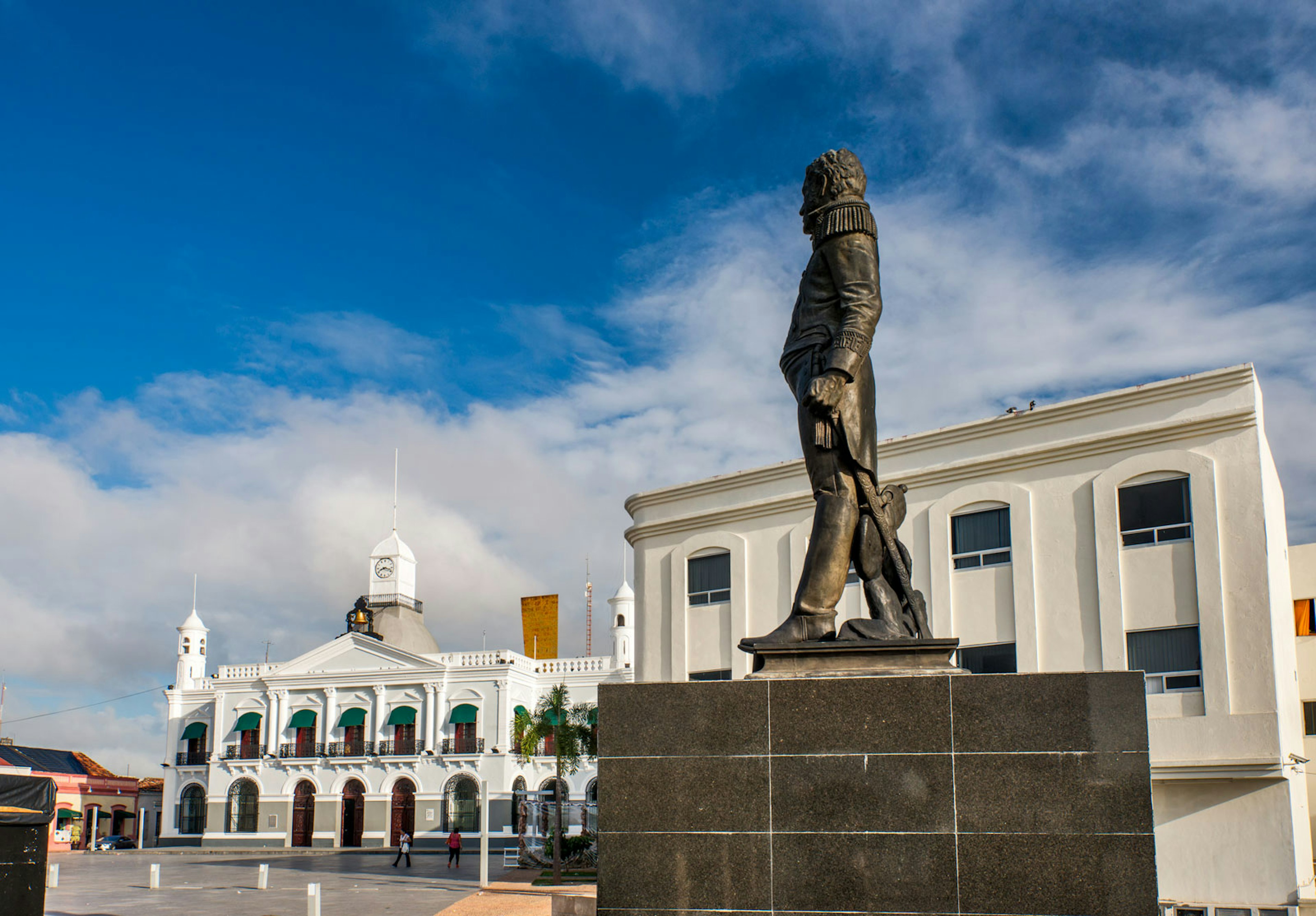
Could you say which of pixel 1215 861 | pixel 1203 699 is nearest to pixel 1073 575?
pixel 1203 699

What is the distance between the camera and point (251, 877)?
3266cm

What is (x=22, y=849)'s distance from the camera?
39.8ft

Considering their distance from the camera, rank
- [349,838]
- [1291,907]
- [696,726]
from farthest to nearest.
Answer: [349,838] < [1291,907] < [696,726]

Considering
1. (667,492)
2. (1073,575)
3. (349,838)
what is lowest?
(349,838)

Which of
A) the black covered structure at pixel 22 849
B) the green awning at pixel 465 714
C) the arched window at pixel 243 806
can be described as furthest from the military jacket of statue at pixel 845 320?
the arched window at pixel 243 806

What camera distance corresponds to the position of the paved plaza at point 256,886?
72.0 ft

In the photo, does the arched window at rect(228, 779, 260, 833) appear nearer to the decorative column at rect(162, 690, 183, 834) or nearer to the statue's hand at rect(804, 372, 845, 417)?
the decorative column at rect(162, 690, 183, 834)

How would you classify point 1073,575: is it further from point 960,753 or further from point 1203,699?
point 960,753

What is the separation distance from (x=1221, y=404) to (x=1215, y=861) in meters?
7.39

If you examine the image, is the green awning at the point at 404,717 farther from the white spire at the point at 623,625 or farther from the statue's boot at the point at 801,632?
the statue's boot at the point at 801,632

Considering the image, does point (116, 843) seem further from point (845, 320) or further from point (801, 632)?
point (845, 320)

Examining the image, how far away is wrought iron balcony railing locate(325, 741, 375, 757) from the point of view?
2071 inches

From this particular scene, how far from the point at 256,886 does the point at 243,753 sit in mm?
28816

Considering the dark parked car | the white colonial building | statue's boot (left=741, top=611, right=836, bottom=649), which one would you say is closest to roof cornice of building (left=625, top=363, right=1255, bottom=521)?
statue's boot (left=741, top=611, right=836, bottom=649)
